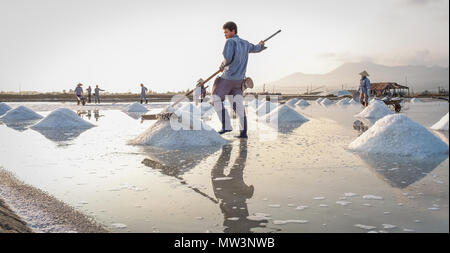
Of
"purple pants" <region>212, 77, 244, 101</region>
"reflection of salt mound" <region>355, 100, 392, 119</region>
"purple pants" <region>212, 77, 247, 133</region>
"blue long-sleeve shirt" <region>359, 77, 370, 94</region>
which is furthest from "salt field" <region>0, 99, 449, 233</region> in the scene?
"blue long-sleeve shirt" <region>359, 77, 370, 94</region>

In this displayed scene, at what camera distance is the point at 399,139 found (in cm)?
371

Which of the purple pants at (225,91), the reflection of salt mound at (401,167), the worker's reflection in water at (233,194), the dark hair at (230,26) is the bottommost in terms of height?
the worker's reflection in water at (233,194)

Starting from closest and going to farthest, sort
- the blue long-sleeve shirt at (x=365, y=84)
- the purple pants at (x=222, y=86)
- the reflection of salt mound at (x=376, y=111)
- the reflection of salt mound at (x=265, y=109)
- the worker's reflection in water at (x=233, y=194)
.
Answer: the worker's reflection in water at (x=233, y=194), the purple pants at (x=222, y=86), the reflection of salt mound at (x=376, y=111), the reflection of salt mound at (x=265, y=109), the blue long-sleeve shirt at (x=365, y=84)

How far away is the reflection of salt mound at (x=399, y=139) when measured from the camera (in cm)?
343

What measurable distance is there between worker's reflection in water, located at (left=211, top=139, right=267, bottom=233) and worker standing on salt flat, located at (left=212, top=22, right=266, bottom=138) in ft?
4.67

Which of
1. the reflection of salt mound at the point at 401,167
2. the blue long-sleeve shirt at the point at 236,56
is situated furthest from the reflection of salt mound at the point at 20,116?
the reflection of salt mound at the point at 401,167

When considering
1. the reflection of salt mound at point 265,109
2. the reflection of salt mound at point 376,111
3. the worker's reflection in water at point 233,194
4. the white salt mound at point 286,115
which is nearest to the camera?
the worker's reflection in water at point 233,194

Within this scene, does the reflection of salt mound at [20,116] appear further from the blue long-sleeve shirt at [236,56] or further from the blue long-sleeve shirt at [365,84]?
the blue long-sleeve shirt at [365,84]

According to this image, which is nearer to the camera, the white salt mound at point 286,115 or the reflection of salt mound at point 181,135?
the reflection of salt mound at point 181,135

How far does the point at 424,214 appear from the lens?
1949mm

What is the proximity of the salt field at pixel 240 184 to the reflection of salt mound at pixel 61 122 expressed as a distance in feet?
9.75
